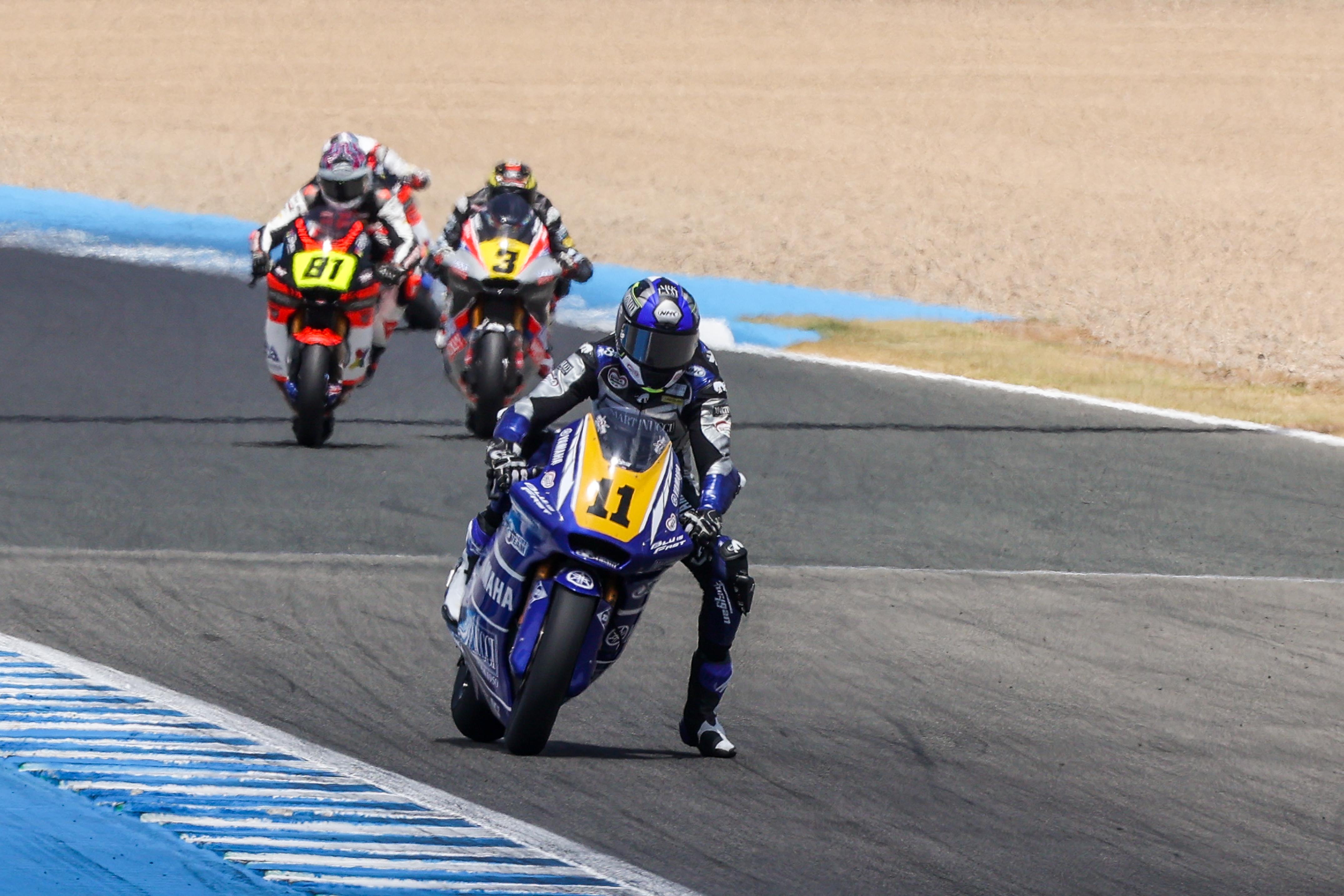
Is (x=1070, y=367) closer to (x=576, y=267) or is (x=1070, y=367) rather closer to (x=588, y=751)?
(x=576, y=267)

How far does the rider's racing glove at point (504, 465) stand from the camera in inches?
242

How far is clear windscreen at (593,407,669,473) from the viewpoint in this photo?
5.95 m

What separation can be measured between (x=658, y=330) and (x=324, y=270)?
5.73 m

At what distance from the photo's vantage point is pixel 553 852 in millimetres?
5074

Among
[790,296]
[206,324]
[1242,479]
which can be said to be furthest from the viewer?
[790,296]

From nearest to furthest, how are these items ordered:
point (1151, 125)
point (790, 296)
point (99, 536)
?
point (99, 536) → point (790, 296) → point (1151, 125)

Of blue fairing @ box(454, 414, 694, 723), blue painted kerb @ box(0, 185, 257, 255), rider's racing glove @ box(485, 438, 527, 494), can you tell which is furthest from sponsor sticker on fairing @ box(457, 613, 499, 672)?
blue painted kerb @ box(0, 185, 257, 255)

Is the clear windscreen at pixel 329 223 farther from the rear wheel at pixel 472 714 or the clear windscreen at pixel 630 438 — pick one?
the clear windscreen at pixel 630 438

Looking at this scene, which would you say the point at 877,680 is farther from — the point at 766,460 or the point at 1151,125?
the point at 1151,125

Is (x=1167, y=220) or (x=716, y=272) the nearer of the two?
(x=716, y=272)

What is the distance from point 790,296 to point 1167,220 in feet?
26.9

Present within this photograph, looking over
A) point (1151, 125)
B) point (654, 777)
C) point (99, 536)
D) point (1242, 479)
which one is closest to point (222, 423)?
point (99, 536)

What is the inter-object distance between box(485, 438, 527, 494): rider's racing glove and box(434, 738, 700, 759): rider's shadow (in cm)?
80

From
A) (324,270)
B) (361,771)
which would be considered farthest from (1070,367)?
(361,771)
